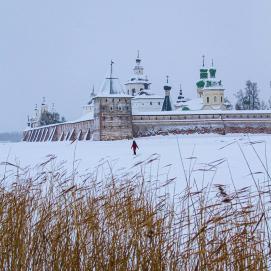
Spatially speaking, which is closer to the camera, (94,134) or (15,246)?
(15,246)

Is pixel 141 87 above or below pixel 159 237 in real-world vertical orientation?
above

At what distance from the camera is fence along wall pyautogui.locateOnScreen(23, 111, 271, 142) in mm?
35438

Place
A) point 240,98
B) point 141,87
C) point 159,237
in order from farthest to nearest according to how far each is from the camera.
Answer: point 141,87 < point 240,98 < point 159,237

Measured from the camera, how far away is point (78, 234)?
296 centimetres

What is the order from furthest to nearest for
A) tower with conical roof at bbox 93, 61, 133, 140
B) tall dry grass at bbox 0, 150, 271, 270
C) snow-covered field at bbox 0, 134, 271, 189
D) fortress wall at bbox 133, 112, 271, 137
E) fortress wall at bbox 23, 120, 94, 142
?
1. fortress wall at bbox 23, 120, 94, 142
2. fortress wall at bbox 133, 112, 271, 137
3. tower with conical roof at bbox 93, 61, 133, 140
4. snow-covered field at bbox 0, 134, 271, 189
5. tall dry grass at bbox 0, 150, 271, 270

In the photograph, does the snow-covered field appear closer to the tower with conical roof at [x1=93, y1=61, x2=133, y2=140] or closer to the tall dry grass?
the tall dry grass

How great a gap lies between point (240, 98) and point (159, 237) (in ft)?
162

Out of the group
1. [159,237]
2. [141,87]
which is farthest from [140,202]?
[141,87]

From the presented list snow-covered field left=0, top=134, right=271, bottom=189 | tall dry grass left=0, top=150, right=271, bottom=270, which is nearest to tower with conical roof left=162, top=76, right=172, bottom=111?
snow-covered field left=0, top=134, right=271, bottom=189

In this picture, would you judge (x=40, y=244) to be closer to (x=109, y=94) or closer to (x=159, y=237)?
(x=159, y=237)

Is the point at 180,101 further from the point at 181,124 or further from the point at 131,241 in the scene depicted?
the point at 131,241

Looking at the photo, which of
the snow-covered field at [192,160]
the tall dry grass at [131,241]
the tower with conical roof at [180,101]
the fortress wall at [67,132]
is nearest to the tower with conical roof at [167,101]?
the tower with conical roof at [180,101]

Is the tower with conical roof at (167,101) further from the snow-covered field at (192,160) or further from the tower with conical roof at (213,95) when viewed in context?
the snow-covered field at (192,160)

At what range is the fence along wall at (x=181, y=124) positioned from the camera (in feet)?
116
